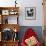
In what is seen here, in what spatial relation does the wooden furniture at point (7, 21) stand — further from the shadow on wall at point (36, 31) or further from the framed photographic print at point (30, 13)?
the framed photographic print at point (30, 13)

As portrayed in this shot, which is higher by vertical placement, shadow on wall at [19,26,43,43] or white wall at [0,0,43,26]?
white wall at [0,0,43,26]

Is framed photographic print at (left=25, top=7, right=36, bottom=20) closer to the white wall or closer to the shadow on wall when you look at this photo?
the white wall

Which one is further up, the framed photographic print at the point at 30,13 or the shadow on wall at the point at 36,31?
the framed photographic print at the point at 30,13

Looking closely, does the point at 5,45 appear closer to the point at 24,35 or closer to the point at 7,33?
the point at 7,33

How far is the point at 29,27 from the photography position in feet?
19.3

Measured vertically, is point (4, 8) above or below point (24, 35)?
above

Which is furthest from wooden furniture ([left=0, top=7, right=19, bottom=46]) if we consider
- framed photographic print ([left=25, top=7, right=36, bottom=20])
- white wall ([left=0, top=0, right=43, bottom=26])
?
framed photographic print ([left=25, top=7, right=36, bottom=20])

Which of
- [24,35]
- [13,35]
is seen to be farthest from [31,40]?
[13,35]

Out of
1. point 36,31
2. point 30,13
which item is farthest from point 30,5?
point 36,31

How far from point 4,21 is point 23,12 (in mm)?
803

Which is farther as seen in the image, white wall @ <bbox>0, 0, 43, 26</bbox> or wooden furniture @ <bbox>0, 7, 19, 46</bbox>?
white wall @ <bbox>0, 0, 43, 26</bbox>

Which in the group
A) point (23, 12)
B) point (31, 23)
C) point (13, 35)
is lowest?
point (13, 35)

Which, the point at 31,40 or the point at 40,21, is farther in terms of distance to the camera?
the point at 40,21

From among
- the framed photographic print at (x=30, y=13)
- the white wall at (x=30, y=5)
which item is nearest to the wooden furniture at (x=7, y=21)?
the white wall at (x=30, y=5)
